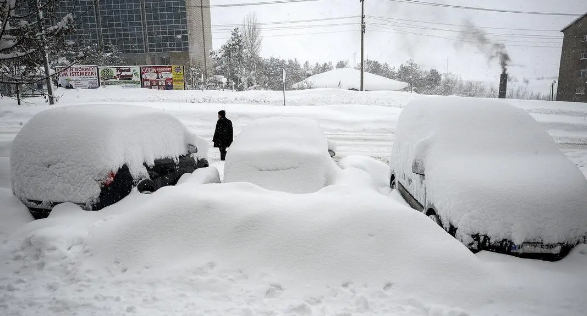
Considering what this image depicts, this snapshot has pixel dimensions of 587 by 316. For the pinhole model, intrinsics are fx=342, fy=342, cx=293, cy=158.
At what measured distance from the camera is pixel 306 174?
16.7 feet

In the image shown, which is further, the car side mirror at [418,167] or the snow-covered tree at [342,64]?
the snow-covered tree at [342,64]

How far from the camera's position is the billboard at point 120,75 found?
2788 centimetres

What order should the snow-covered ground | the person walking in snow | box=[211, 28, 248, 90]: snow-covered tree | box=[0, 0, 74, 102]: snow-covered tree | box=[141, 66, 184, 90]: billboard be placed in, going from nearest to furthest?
1. the snow-covered ground
2. box=[0, 0, 74, 102]: snow-covered tree
3. the person walking in snow
4. box=[141, 66, 184, 90]: billboard
5. box=[211, 28, 248, 90]: snow-covered tree

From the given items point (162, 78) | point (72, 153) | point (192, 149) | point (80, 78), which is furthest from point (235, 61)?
point (72, 153)

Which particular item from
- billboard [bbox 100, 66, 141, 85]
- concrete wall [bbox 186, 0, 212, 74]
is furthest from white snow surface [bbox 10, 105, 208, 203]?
concrete wall [bbox 186, 0, 212, 74]

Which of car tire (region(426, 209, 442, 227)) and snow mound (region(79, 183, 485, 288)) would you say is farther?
car tire (region(426, 209, 442, 227))

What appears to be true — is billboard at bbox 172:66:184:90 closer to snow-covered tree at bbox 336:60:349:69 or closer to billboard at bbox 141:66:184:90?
billboard at bbox 141:66:184:90

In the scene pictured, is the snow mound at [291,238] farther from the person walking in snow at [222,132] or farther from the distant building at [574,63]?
the distant building at [574,63]

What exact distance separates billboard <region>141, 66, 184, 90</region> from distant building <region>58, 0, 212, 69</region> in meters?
14.0

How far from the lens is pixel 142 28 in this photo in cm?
4184

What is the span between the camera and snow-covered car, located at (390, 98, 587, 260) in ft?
11.9

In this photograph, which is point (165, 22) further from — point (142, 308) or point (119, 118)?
point (142, 308)

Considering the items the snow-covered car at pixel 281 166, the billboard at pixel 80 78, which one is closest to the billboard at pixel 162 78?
the billboard at pixel 80 78

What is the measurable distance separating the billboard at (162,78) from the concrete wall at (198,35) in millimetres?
12426
